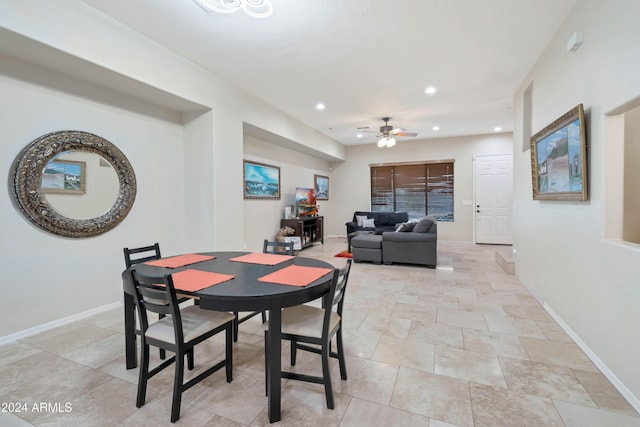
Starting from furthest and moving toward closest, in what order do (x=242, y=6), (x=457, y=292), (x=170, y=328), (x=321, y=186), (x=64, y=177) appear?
(x=321, y=186) → (x=457, y=292) → (x=64, y=177) → (x=242, y=6) → (x=170, y=328)

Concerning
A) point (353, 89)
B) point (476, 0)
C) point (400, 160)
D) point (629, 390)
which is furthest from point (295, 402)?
point (400, 160)

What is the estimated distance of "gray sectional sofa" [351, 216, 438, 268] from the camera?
16.9 ft

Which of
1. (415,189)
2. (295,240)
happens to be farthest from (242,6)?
(415,189)

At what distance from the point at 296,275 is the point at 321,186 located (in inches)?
275

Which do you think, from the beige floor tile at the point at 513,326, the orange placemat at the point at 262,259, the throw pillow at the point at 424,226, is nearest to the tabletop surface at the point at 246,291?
the orange placemat at the point at 262,259

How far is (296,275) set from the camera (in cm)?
200

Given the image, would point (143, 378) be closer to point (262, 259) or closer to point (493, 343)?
point (262, 259)

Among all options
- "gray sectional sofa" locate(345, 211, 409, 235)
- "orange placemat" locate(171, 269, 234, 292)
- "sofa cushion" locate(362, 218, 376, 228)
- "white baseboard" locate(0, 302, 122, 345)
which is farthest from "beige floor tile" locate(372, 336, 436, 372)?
"sofa cushion" locate(362, 218, 376, 228)

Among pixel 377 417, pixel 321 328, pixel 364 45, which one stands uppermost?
pixel 364 45

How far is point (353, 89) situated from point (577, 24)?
262cm

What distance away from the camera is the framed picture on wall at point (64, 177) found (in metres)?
2.84

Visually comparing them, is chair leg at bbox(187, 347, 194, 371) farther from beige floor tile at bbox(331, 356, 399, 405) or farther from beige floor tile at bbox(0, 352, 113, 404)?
beige floor tile at bbox(331, 356, 399, 405)

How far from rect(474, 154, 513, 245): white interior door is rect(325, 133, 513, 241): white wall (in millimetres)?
198

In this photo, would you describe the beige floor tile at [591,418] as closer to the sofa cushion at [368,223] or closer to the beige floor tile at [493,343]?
the beige floor tile at [493,343]
